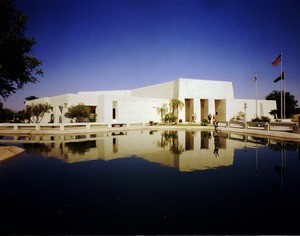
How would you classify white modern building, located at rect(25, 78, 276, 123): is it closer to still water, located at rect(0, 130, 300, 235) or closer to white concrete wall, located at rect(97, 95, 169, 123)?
white concrete wall, located at rect(97, 95, 169, 123)

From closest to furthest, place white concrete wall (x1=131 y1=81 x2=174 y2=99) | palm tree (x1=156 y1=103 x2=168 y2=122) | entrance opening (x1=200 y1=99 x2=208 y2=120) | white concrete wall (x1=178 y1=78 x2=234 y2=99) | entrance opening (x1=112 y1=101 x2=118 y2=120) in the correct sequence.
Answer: entrance opening (x1=112 y1=101 x2=118 y2=120) → palm tree (x1=156 y1=103 x2=168 y2=122) → white concrete wall (x1=178 y1=78 x2=234 y2=99) → entrance opening (x1=200 y1=99 x2=208 y2=120) → white concrete wall (x1=131 y1=81 x2=174 y2=99)

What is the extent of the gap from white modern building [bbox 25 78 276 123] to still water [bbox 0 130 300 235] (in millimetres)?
25736

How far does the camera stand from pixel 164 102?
41.1 metres

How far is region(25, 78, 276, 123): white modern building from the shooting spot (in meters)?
35.8

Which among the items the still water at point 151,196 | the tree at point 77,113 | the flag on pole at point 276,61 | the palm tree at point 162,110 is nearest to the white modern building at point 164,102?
the palm tree at point 162,110

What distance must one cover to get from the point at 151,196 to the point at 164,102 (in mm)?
36153

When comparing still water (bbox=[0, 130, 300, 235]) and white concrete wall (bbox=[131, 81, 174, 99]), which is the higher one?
white concrete wall (bbox=[131, 81, 174, 99])

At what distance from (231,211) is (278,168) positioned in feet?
17.1

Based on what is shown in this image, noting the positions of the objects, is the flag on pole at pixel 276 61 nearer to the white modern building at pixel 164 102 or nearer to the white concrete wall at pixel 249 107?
the white modern building at pixel 164 102

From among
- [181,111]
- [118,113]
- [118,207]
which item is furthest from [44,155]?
[181,111]

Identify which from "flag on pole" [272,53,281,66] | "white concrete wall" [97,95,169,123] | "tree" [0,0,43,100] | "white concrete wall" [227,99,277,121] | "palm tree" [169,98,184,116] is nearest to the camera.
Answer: "tree" [0,0,43,100]

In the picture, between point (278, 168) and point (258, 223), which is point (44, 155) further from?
point (278, 168)

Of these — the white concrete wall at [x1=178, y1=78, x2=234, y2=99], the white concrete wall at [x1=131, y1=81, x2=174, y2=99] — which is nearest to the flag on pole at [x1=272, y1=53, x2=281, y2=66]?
the white concrete wall at [x1=178, y1=78, x2=234, y2=99]

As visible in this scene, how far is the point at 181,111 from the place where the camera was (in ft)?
132
